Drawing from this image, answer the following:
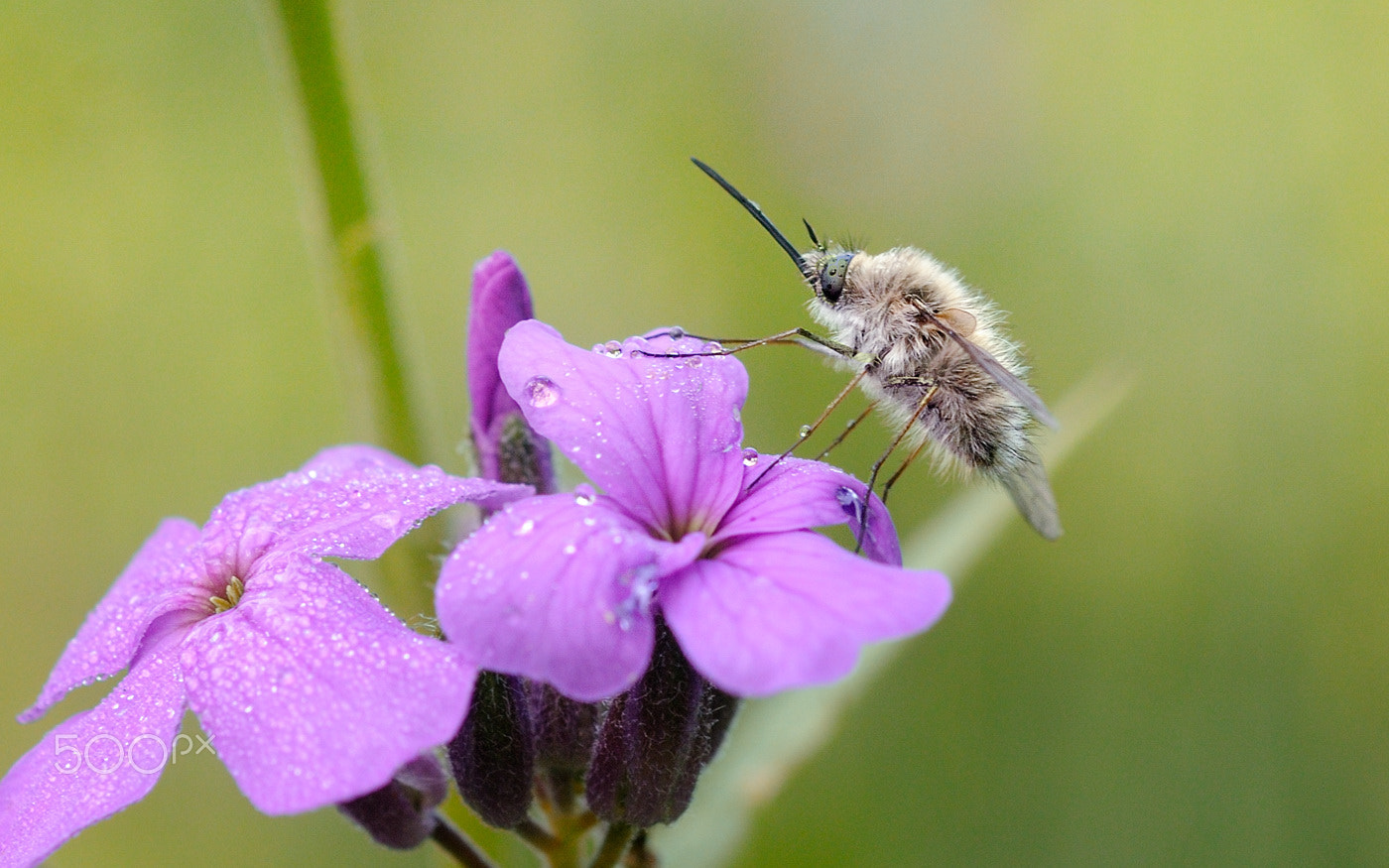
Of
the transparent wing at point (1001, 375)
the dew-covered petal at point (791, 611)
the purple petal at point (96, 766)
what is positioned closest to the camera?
the dew-covered petal at point (791, 611)

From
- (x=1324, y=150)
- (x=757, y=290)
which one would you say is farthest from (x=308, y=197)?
(x=1324, y=150)

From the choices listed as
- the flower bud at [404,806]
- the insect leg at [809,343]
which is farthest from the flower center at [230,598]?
the insect leg at [809,343]

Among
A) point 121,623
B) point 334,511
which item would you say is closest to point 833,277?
point 334,511

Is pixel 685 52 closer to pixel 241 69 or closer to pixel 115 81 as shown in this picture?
Result: pixel 241 69

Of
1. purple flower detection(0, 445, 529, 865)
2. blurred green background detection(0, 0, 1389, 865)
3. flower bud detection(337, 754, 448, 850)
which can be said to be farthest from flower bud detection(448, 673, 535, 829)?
blurred green background detection(0, 0, 1389, 865)

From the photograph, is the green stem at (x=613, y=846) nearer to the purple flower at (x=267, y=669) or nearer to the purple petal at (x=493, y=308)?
the purple flower at (x=267, y=669)

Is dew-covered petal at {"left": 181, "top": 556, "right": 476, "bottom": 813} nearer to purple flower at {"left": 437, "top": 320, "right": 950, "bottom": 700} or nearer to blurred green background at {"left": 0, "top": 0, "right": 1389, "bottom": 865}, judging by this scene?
purple flower at {"left": 437, "top": 320, "right": 950, "bottom": 700}
